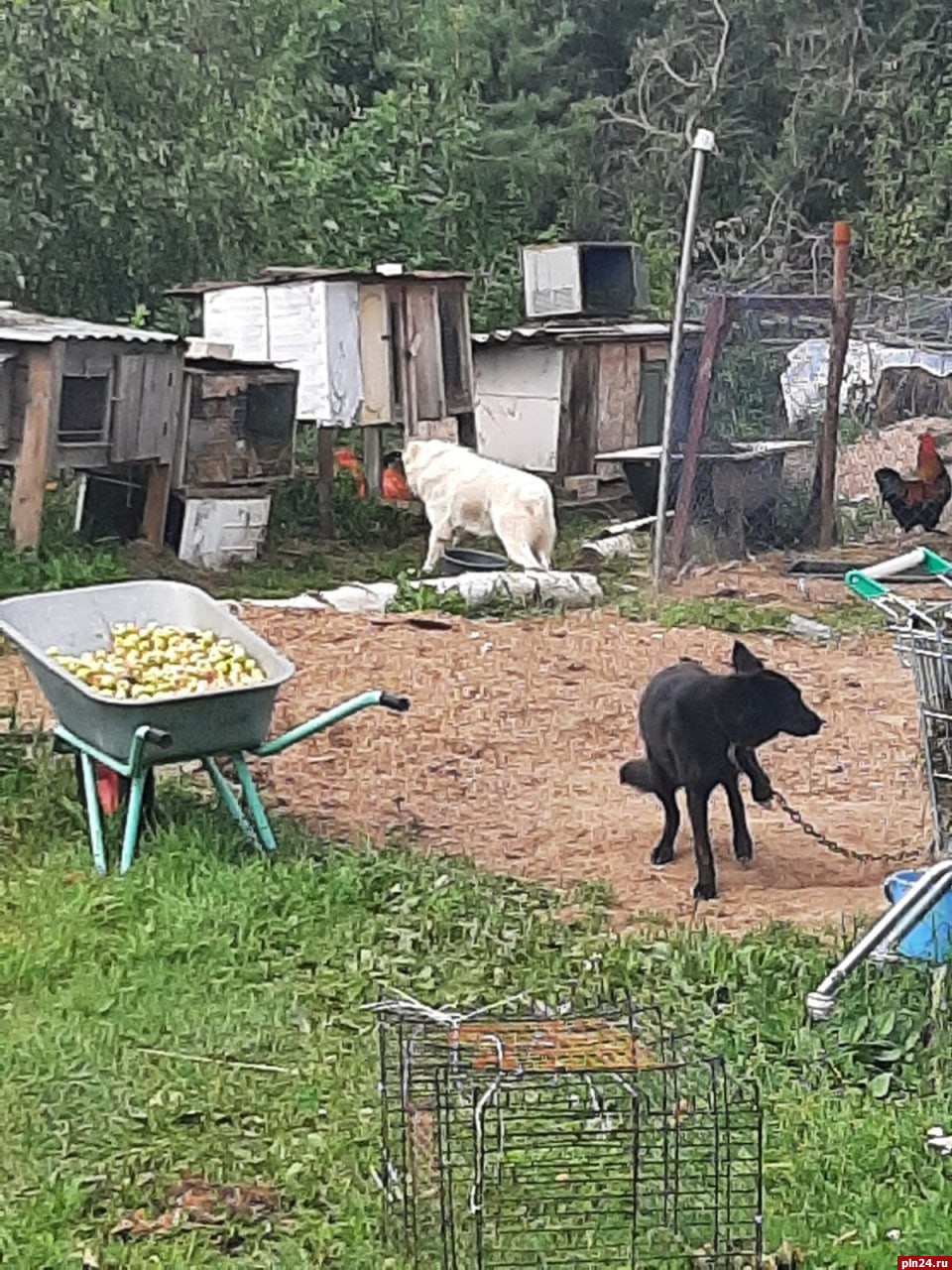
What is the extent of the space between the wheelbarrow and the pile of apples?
0.24ft

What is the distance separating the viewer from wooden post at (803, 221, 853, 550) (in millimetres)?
13055

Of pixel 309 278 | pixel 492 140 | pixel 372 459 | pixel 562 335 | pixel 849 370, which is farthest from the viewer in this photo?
pixel 492 140

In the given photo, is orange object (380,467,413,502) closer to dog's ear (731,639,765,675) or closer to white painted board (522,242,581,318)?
white painted board (522,242,581,318)

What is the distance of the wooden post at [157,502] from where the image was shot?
13288mm

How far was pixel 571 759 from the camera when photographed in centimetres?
801

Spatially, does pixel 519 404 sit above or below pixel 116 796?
above

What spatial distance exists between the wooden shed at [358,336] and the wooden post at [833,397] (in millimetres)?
3530

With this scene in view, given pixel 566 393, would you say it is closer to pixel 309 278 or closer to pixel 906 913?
pixel 309 278

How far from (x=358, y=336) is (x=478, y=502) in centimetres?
224

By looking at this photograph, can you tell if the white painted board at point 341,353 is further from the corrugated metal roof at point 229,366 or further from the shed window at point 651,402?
the shed window at point 651,402

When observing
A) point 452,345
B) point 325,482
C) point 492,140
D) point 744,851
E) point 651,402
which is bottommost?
point 744,851

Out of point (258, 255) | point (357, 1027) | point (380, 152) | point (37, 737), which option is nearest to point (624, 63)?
point (380, 152)

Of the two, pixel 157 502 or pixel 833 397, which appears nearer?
pixel 833 397

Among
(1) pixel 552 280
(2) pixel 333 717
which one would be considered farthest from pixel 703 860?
(1) pixel 552 280
